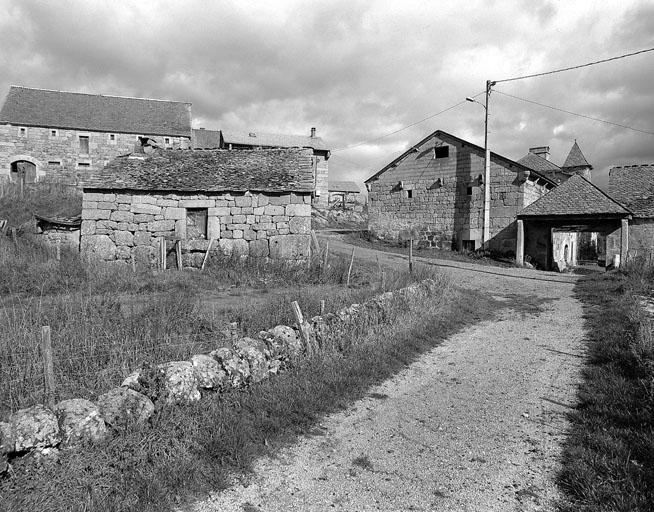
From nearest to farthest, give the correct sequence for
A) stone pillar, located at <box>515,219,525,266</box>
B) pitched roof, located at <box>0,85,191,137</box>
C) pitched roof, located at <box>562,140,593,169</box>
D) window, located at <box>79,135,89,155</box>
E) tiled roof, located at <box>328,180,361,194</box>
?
stone pillar, located at <box>515,219,525,266</box> → pitched roof, located at <box>0,85,191,137</box> → window, located at <box>79,135,89,155</box> → pitched roof, located at <box>562,140,593,169</box> → tiled roof, located at <box>328,180,361,194</box>

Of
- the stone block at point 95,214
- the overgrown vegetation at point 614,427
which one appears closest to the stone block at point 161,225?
the stone block at point 95,214

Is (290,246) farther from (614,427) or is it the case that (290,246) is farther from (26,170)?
(26,170)

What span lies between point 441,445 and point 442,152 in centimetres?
2152

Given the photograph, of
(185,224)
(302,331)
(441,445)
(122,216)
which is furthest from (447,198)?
(441,445)

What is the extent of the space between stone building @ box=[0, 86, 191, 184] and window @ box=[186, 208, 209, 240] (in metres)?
21.0

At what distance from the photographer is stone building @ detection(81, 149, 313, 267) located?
1411 cm

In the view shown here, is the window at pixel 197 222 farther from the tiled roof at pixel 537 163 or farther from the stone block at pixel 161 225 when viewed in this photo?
the tiled roof at pixel 537 163

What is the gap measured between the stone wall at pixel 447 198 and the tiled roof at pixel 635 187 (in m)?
4.03

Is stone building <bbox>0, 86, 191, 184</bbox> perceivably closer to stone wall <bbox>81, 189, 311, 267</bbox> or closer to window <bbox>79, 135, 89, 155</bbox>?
window <bbox>79, 135, 89, 155</bbox>

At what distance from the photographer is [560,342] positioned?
759 centimetres

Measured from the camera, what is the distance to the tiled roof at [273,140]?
40.4 metres

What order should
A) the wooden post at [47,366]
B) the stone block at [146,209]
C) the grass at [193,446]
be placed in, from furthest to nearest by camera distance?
the stone block at [146,209], the wooden post at [47,366], the grass at [193,446]

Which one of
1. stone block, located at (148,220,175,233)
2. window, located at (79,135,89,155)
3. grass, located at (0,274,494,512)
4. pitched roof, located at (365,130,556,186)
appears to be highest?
window, located at (79,135,89,155)

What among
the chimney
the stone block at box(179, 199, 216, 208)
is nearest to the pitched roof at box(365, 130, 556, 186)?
the stone block at box(179, 199, 216, 208)
